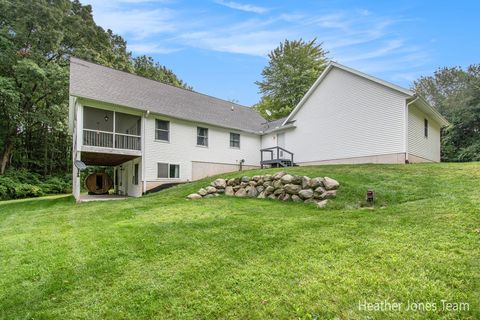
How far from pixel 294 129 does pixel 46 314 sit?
16416 millimetres

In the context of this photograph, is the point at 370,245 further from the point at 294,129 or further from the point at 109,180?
the point at 109,180

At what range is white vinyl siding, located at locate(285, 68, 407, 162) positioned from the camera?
13.1 metres

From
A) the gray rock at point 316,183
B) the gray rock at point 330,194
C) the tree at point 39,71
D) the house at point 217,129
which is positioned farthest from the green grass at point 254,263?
the tree at point 39,71

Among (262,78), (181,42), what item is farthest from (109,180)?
(262,78)

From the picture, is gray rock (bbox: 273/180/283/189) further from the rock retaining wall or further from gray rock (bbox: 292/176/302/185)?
gray rock (bbox: 292/176/302/185)

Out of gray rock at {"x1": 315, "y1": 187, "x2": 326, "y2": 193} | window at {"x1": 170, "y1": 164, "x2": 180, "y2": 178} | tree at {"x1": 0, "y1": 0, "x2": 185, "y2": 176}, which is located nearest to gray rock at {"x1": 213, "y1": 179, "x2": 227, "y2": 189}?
gray rock at {"x1": 315, "y1": 187, "x2": 326, "y2": 193}

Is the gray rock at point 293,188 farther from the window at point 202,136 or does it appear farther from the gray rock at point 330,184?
the window at point 202,136

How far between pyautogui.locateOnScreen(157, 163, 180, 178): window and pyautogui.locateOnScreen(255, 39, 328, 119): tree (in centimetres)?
1733

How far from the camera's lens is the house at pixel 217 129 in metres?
13.3

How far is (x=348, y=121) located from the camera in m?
14.7

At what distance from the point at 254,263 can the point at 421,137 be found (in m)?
14.0

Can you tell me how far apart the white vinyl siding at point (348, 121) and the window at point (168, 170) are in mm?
7563

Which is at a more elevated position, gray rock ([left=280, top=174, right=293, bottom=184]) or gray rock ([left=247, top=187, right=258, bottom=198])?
gray rock ([left=280, top=174, right=293, bottom=184])

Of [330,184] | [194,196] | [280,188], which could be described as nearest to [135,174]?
[194,196]
